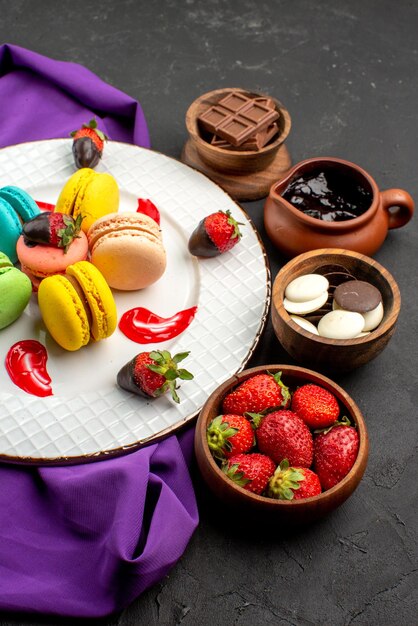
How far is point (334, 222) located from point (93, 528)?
1.27 metres

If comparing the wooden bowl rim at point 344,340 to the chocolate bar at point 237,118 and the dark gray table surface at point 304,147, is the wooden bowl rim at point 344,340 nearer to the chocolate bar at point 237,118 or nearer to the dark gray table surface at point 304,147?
the dark gray table surface at point 304,147

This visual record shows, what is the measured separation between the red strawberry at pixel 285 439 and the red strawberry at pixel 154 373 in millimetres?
272

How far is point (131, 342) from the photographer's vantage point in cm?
243

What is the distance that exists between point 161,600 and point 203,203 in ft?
4.69

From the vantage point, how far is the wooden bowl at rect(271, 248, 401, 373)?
88.6 inches

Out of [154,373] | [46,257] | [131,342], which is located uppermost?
[46,257]

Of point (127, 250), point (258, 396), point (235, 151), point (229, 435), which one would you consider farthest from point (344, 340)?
point (235, 151)

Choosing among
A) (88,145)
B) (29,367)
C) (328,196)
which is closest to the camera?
(29,367)

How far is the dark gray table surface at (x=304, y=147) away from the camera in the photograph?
79.8 inches

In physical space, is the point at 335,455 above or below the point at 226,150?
below

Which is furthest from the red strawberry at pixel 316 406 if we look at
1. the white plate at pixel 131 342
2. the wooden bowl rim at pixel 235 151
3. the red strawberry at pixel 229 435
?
the wooden bowl rim at pixel 235 151

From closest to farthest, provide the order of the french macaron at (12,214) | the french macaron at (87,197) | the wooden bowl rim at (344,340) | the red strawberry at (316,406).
A: the red strawberry at (316,406) → the wooden bowl rim at (344,340) → the french macaron at (12,214) → the french macaron at (87,197)

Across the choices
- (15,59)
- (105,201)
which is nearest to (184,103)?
(15,59)

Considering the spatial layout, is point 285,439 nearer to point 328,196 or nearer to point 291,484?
point 291,484
